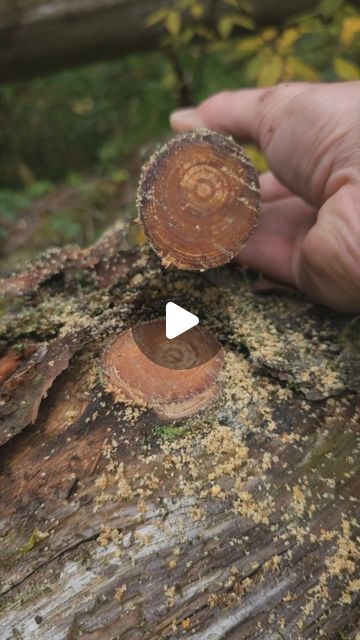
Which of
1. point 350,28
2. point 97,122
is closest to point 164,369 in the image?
A: point 350,28

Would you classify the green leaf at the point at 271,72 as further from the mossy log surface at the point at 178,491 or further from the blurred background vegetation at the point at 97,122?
the mossy log surface at the point at 178,491

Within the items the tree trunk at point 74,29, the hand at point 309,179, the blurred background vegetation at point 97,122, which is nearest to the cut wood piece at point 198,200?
the hand at point 309,179

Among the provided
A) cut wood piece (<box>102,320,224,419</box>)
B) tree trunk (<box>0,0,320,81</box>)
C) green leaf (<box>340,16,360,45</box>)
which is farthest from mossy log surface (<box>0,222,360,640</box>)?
tree trunk (<box>0,0,320,81</box>)

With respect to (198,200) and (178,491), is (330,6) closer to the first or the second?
(198,200)

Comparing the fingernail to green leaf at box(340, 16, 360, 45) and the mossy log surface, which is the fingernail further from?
the mossy log surface

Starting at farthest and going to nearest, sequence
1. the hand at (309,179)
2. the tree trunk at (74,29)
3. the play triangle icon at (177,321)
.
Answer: the tree trunk at (74,29) < the hand at (309,179) < the play triangle icon at (177,321)
